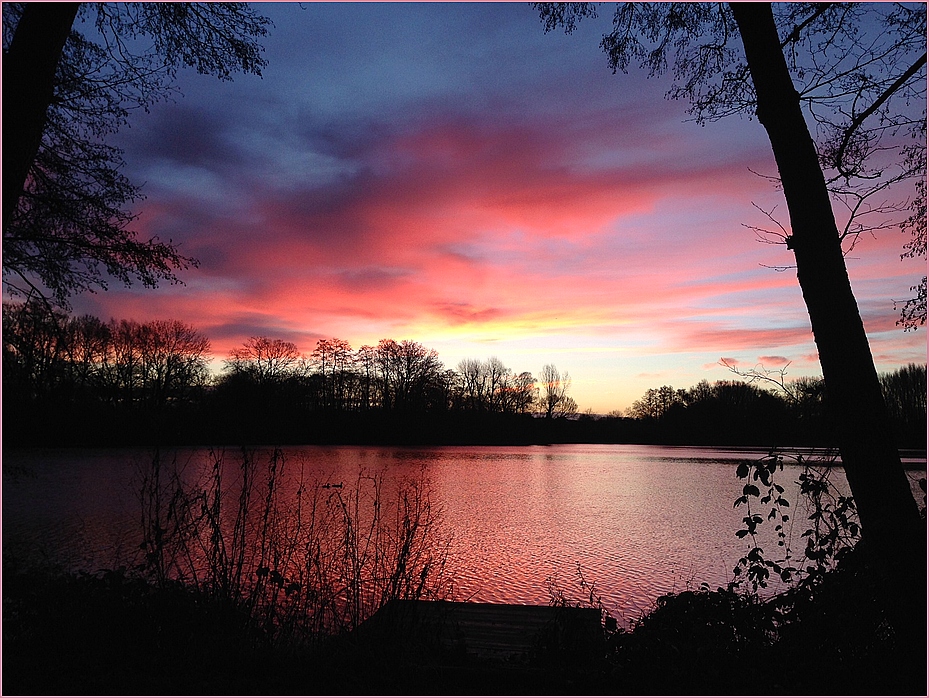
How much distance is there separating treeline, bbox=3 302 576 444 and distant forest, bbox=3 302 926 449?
25mm

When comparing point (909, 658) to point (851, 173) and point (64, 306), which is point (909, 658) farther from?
point (64, 306)

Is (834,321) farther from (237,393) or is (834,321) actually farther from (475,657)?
(237,393)

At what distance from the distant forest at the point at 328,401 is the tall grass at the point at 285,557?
2.21 ft

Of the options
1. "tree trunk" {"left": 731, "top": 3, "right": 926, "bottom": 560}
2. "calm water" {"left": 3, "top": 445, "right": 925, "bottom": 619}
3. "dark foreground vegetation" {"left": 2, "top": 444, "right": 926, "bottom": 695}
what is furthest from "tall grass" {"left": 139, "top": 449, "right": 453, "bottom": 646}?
"tree trunk" {"left": 731, "top": 3, "right": 926, "bottom": 560}

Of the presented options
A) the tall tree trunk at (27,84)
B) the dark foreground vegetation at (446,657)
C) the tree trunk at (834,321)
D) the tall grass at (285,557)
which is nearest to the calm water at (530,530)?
the tall grass at (285,557)

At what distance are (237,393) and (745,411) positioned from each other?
45.6 metres

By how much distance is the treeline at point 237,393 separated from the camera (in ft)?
16.0

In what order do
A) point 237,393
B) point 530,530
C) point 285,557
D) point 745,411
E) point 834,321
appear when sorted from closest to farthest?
point 834,321 → point 285,557 → point 530,530 → point 237,393 → point 745,411

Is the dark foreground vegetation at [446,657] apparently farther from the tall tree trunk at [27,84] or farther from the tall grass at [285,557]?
the tall tree trunk at [27,84]

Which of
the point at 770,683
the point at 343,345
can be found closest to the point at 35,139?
the point at 770,683

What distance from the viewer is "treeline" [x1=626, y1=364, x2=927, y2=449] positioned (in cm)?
444

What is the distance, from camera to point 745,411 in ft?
197

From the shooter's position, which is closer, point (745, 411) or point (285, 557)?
point (285, 557)

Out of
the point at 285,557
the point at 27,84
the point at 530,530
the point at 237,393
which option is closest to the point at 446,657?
the point at 27,84
